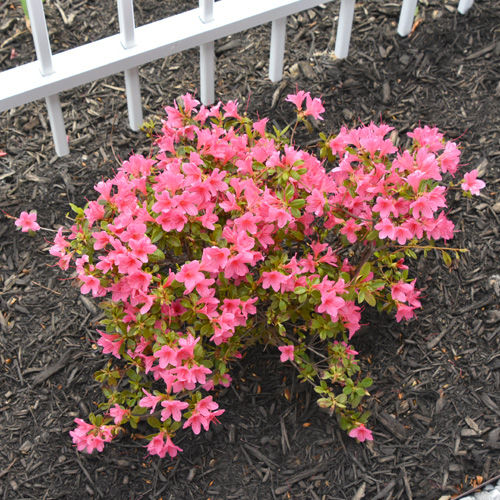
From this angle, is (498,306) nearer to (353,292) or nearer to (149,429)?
(353,292)

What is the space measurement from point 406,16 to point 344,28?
0.35 meters

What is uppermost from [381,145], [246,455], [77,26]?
[381,145]

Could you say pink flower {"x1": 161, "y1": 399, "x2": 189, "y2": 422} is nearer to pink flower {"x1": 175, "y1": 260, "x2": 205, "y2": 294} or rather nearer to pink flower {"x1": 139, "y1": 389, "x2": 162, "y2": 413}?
pink flower {"x1": 139, "y1": 389, "x2": 162, "y2": 413}

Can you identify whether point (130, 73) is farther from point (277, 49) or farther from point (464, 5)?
point (464, 5)

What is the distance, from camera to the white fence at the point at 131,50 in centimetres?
287

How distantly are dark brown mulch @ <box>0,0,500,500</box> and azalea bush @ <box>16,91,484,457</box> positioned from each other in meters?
0.23

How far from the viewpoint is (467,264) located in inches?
113

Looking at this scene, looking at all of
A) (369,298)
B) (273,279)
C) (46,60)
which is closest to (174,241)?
(273,279)

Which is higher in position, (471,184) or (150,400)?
(471,184)

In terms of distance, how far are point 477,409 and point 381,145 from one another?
106 centimetres

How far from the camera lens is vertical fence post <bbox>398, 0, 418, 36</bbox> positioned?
349 centimetres

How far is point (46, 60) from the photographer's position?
9.34ft

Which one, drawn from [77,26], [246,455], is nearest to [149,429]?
[246,455]

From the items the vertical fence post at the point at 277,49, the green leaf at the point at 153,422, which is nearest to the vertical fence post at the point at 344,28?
the vertical fence post at the point at 277,49
